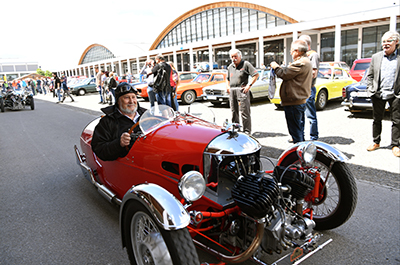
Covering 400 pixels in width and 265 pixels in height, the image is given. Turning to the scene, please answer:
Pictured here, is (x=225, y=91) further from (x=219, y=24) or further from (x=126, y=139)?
(x=219, y=24)

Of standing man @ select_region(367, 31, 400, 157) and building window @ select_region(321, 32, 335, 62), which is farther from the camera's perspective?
building window @ select_region(321, 32, 335, 62)

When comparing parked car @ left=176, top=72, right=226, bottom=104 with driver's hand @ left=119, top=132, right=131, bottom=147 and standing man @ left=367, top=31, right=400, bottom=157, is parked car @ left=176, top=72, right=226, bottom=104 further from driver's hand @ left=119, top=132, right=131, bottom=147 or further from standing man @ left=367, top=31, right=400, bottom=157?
driver's hand @ left=119, top=132, right=131, bottom=147

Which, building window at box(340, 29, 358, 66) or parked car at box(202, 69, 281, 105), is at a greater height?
building window at box(340, 29, 358, 66)

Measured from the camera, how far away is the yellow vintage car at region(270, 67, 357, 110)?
10000 millimetres

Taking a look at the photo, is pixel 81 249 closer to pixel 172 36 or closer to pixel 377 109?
pixel 377 109

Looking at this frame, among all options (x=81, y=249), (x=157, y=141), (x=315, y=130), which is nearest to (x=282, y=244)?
(x=157, y=141)

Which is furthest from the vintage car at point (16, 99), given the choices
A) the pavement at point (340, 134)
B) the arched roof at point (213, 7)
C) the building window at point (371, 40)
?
the arched roof at point (213, 7)

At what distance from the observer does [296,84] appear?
174 inches

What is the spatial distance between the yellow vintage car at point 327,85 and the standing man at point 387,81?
4.91 m

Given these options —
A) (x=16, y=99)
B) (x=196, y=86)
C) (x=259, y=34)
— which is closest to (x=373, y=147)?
(x=196, y=86)

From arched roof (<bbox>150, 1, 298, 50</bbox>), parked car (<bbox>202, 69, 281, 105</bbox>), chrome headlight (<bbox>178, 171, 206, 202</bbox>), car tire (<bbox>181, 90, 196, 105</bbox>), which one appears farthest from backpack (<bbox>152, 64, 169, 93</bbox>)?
arched roof (<bbox>150, 1, 298, 50</bbox>)

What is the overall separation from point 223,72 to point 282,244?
12796mm

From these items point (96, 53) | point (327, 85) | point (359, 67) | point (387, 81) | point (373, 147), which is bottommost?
point (373, 147)

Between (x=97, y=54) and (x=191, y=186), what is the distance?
246 ft
